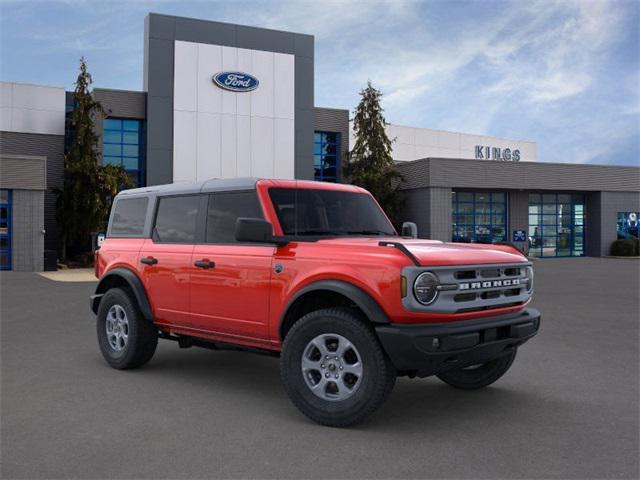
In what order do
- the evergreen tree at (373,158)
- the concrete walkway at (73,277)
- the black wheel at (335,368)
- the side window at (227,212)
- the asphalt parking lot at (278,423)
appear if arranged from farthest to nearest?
the evergreen tree at (373,158) → the concrete walkway at (73,277) → the side window at (227,212) → the black wheel at (335,368) → the asphalt parking lot at (278,423)

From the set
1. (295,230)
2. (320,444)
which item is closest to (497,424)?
(320,444)

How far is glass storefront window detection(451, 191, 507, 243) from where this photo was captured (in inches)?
1394

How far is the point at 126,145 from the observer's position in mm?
32656

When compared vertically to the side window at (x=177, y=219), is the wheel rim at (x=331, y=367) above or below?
below

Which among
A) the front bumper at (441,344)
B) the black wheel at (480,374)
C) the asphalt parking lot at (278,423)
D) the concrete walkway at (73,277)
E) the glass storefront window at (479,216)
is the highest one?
the glass storefront window at (479,216)

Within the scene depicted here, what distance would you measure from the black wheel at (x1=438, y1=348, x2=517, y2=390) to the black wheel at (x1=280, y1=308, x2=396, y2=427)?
4.99ft

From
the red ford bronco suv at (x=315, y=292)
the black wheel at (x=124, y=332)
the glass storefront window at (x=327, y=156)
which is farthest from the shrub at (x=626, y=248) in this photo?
the black wheel at (x=124, y=332)

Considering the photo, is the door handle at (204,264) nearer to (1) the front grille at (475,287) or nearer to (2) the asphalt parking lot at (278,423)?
(2) the asphalt parking lot at (278,423)

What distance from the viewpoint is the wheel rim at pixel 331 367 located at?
4836mm

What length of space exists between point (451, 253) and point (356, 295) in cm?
84

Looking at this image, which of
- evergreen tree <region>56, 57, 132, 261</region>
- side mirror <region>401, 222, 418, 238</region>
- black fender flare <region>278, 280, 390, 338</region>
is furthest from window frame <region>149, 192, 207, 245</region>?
evergreen tree <region>56, 57, 132, 261</region>

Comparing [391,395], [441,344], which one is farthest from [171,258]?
[441,344]

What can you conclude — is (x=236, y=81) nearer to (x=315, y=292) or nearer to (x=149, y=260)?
(x=149, y=260)

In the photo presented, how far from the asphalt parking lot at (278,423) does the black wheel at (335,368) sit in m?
0.17
